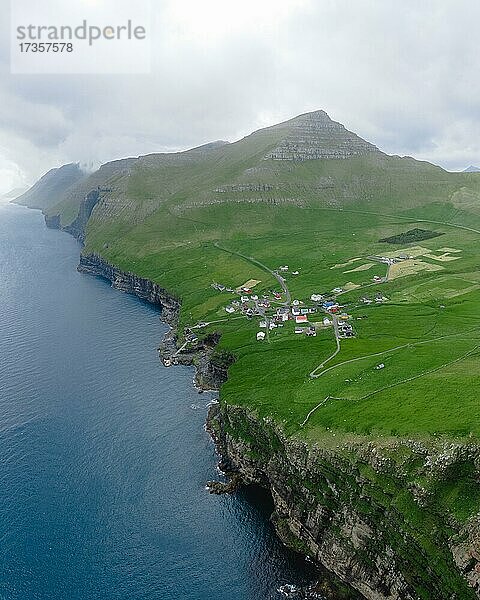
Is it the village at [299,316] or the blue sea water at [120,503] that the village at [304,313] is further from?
the blue sea water at [120,503]

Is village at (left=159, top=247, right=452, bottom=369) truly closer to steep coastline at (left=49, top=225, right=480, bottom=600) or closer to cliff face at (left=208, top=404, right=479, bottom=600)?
steep coastline at (left=49, top=225, right=480, bottom=600)

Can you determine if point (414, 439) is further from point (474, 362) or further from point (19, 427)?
point (19, 427)

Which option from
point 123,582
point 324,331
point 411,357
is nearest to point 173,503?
point 123,582

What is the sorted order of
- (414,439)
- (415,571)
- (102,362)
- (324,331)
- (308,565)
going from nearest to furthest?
1. (415,571)
2. (414,439)
3. (308,565)
4. (324,331)
5. (102,362)

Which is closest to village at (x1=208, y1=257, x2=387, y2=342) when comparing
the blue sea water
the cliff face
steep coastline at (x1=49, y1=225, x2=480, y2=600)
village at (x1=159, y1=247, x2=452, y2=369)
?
village at (x1=159, y1=247, x2=452, y2=369)

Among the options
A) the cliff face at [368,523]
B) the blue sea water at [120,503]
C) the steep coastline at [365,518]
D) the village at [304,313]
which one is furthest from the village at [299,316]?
the cliff face at [368,523]
